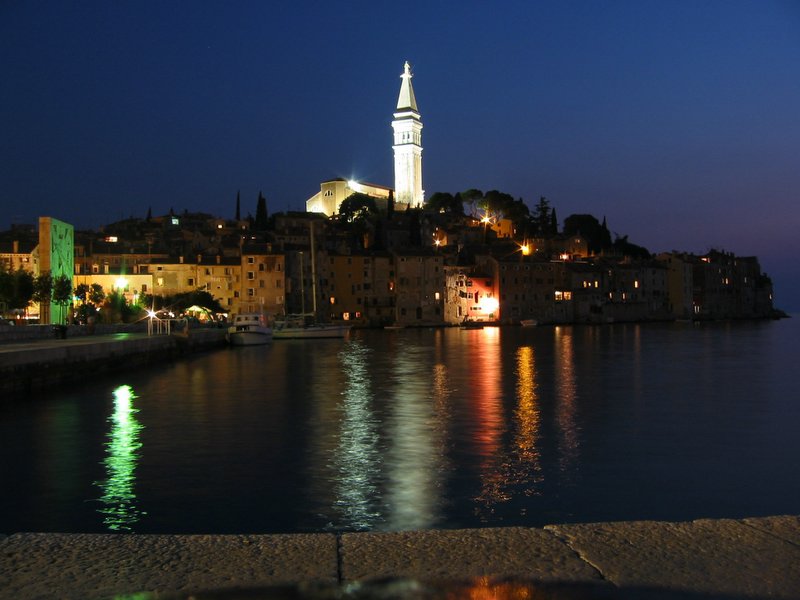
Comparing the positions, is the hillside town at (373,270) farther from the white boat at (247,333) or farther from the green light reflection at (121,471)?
the green light reflection at (121,471)

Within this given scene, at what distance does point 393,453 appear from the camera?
14359mm

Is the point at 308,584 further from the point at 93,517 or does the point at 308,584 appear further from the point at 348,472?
the point at 348,472

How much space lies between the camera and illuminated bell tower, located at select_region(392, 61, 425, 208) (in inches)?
6683

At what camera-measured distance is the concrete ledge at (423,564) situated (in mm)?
4145

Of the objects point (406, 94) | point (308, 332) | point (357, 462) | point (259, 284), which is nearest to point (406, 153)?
point (406, 94)

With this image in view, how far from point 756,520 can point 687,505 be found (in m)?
5.55

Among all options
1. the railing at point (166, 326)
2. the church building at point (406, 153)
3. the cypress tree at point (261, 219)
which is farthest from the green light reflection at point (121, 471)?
the church building at point (406, 153)

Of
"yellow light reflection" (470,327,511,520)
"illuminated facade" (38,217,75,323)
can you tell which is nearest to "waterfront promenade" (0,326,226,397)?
"illuminated facade" (38,217,75,323)

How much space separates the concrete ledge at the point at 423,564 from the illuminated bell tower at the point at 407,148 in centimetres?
16077

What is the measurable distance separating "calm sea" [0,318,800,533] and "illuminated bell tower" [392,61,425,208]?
140730 millimetres

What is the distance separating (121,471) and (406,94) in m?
177

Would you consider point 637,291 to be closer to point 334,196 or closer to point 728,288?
point 728,288

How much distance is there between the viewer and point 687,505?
33.9 feet

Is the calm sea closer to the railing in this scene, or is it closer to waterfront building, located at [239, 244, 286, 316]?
the railing
